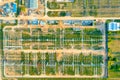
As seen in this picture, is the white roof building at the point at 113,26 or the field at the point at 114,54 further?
the field at the point at 114,54

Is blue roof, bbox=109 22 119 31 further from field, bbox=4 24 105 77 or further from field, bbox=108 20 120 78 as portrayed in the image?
field, bbox=4 24 105 77

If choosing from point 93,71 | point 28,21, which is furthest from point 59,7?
point 93,71

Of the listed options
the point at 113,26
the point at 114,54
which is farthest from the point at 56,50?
the point at 113,26

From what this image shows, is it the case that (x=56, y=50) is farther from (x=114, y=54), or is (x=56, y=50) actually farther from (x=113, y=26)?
(x=113, y=26)

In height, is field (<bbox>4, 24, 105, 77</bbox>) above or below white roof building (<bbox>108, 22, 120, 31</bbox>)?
below

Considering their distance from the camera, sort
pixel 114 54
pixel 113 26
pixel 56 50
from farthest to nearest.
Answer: pixel 56 50, pixel 114 54, pixel 113 26

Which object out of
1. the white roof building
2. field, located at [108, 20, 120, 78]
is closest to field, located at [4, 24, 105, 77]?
field, located at [108, 20, 120, 78]

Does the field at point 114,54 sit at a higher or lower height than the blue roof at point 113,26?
lower

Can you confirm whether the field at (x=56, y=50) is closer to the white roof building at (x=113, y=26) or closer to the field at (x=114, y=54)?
the field at (x=114, y=54)

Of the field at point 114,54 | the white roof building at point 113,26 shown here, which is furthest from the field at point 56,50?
the white roof building at point 113,26

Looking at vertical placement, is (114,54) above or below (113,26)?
below

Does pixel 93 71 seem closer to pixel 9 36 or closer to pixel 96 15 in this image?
pixel 96 15
